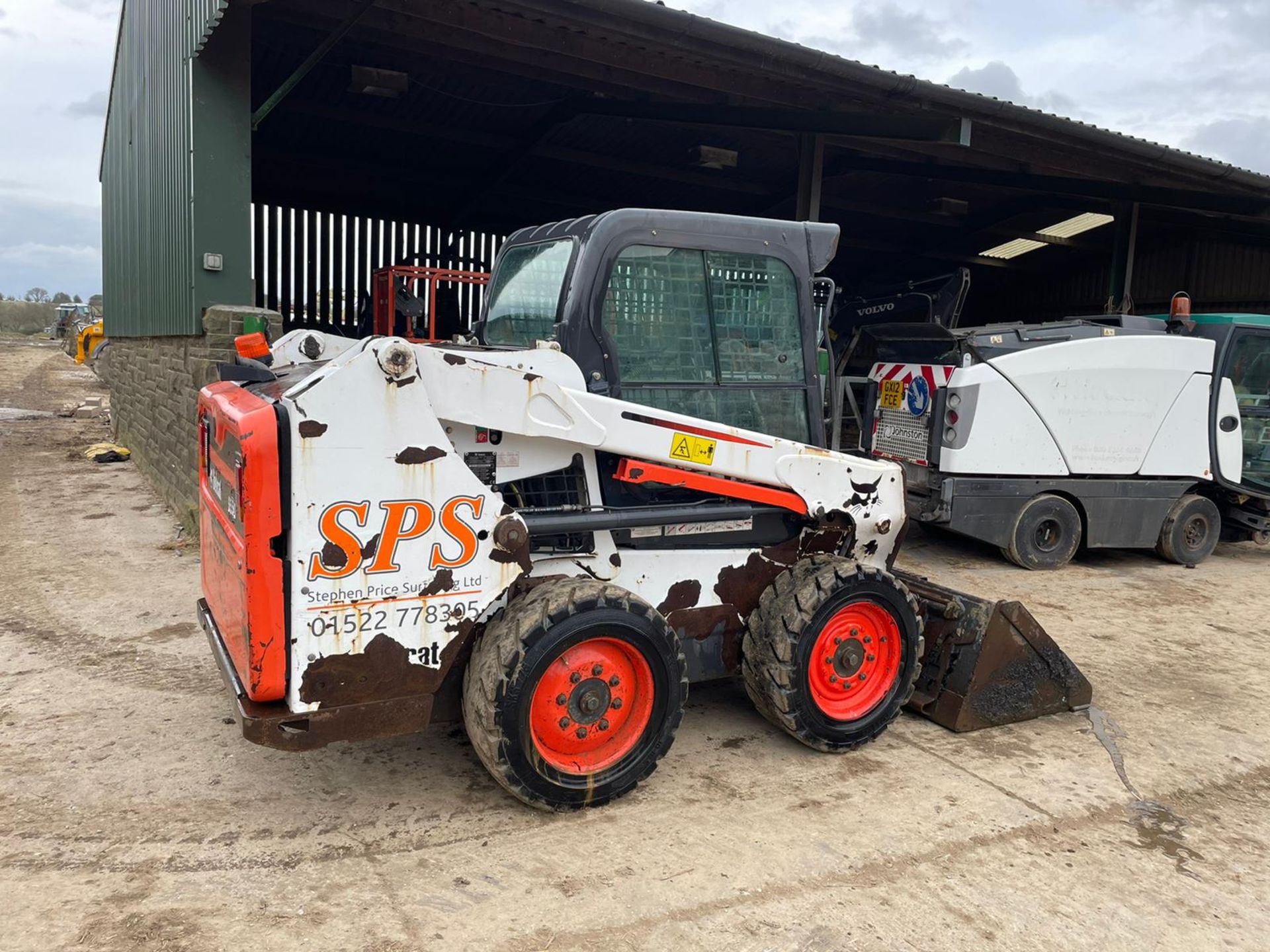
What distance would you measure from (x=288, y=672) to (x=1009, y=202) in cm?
1648

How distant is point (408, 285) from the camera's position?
41.8 feet

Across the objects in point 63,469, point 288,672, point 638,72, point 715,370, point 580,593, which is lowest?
point 63,469

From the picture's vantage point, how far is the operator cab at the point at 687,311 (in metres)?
3.88

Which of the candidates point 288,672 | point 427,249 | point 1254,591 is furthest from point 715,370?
point 427,249

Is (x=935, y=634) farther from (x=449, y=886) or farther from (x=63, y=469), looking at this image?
(x=63, y=469)

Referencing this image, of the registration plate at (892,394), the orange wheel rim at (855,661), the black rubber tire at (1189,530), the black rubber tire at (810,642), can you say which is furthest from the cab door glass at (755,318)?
the black rubber tire at (1189,530)

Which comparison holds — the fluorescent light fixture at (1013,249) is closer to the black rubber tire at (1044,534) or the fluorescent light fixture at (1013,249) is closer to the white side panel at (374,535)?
the black rubber tire at (1044,534)

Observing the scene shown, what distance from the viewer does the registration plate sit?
8867 mm

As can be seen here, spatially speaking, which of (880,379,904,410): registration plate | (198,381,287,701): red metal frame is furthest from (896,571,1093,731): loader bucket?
(880,379,904,410): registration plate

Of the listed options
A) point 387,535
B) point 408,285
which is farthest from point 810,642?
point 408,285

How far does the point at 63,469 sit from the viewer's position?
12258 mm

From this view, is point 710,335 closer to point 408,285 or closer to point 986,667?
point 986,667

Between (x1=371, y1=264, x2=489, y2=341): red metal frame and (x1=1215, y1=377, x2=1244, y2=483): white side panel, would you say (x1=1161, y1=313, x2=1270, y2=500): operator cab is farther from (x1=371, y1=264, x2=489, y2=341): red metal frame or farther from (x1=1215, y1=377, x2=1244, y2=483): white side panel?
(x1=371, y1=264, x2=489, y2=341): red metal frame

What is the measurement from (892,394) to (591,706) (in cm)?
622
